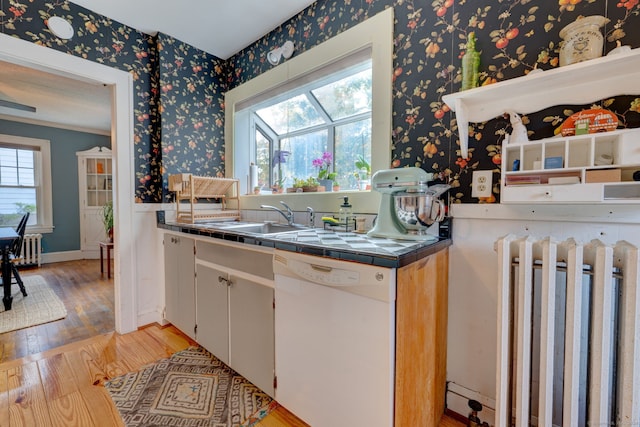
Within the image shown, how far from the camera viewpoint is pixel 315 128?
221 centimetres

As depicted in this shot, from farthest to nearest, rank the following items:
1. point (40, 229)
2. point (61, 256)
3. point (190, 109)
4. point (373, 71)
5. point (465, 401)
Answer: point (61, 256), point (40, 229), point (190, 109), point (373, 71), point (465, 401)

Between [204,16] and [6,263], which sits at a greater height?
[204,16]

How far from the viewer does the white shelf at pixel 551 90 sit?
0.91 metres

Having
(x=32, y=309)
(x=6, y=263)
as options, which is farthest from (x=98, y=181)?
(x=32, y=309)

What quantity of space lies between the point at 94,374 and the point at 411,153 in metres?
2.28

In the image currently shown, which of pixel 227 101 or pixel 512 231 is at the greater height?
pixel 227 101

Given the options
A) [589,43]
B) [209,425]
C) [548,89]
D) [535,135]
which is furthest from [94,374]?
[589,43]

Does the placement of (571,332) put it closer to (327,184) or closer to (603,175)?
(603,175)

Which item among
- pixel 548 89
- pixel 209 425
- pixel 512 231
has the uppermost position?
pixel 548 89

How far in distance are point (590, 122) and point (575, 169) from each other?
184 millimetres

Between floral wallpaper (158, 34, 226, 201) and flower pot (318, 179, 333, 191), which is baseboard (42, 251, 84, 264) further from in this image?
flower pot (318, 179, 333, 191)

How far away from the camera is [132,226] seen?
2211mm

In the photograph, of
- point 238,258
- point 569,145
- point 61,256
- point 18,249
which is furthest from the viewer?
point 61,256

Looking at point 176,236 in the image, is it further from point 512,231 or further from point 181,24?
point 512,231
